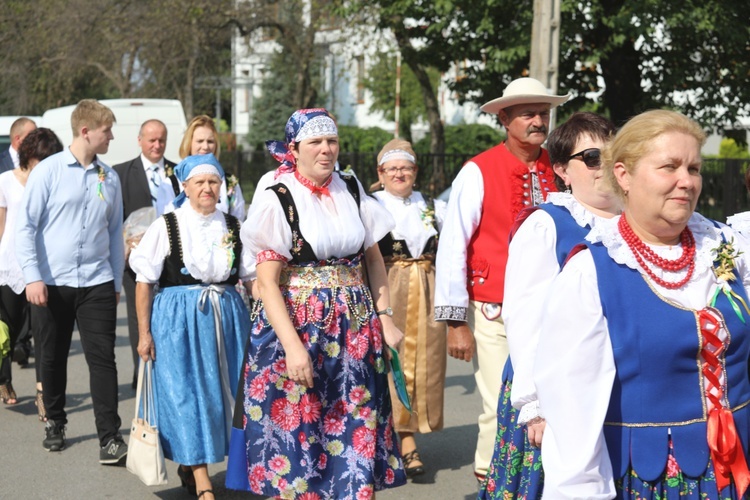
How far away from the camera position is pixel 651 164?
113 inches

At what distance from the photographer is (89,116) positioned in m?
6.87

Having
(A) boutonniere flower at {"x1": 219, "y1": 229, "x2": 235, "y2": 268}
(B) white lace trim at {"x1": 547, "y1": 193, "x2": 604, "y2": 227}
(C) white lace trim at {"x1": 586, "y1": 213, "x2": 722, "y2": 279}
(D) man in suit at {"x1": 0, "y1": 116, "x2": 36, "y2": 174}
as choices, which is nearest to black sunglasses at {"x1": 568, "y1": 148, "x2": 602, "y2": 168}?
(B) white lace trim at {"x1": 547, "y1": 193, "x2": 604, "y2": 227}

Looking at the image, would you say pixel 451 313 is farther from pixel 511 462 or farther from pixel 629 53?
pixel 629 53

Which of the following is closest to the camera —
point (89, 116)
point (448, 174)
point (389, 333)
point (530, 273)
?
point (530, 273)

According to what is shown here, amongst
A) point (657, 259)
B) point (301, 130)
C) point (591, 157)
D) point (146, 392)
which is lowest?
point (146, 392)

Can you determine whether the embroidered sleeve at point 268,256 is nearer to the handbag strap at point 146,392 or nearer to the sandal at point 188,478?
the handbag strap at point 146,392

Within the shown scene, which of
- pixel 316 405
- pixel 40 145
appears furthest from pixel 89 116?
pixel 316 405

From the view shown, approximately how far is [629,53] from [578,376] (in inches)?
632

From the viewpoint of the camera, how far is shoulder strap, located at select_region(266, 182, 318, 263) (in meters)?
4.75

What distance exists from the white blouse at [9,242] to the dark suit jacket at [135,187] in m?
0.77

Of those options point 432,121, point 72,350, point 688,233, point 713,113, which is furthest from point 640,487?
point 432,121

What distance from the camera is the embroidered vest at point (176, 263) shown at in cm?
595

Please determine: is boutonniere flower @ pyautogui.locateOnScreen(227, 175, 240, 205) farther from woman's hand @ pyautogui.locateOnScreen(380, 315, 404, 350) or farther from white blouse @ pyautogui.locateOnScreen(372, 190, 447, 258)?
woman's hand @ pyautogui.locateOnScreen(380, 315, 404, 350)

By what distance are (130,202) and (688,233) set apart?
636 cm
